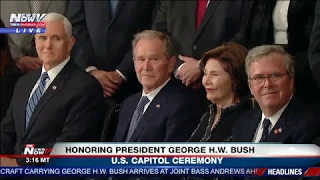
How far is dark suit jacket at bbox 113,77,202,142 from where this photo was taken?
98.7 inches

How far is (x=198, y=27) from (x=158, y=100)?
1.01ft

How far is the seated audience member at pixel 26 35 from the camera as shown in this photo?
8.40 ft

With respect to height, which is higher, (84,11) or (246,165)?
(84,11)

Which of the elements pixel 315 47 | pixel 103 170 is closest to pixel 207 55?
pixel 315 47

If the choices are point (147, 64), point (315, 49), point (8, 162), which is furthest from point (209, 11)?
point (8, 162)

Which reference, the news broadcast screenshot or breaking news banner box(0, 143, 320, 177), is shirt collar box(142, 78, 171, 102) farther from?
breaking news banner box(0, 143, 320, 177)

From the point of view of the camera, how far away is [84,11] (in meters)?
2.61

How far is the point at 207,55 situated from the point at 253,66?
182 mm

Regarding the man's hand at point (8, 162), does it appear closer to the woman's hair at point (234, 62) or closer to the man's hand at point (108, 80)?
the man's hand at point (108, 80)

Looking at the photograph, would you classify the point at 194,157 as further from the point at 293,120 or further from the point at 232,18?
the point at 232,18

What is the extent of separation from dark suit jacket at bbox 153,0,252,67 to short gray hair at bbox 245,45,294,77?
9 cm

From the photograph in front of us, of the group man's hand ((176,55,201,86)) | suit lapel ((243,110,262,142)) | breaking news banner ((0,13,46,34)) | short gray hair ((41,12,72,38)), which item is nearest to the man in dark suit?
man's hand ((176,55,201,86))

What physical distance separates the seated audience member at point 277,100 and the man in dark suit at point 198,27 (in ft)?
0.43

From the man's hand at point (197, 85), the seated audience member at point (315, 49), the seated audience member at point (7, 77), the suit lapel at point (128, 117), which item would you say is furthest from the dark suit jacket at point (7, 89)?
the seated audience member at point (315, 49)
